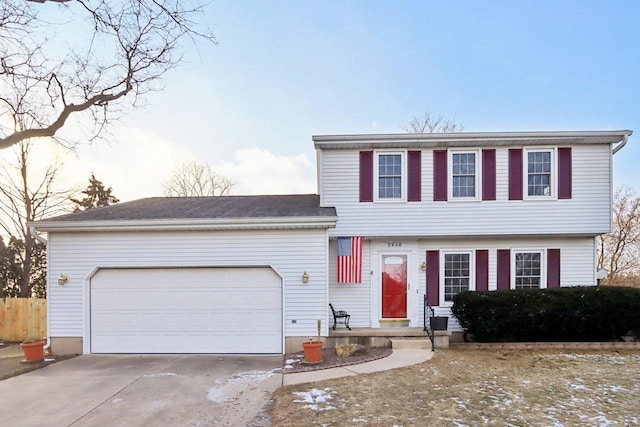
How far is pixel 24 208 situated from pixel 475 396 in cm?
2160

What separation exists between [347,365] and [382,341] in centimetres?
175

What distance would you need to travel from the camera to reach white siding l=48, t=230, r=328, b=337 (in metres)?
9.03

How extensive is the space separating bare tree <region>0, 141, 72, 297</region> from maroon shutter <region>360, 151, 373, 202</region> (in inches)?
646

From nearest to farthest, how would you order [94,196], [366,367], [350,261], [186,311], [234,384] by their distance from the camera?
[234,384] < [366,367] < [186,311] < [350,261] < [94,196]

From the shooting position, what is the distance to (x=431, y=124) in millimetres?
21984

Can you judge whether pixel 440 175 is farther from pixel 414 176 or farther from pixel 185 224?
pixel 185 224

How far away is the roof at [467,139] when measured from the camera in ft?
31.7

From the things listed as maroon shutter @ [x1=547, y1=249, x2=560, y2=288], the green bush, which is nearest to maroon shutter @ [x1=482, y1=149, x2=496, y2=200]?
maroon shutter @ [x1=547, y1=249, x2=560, y2=288]

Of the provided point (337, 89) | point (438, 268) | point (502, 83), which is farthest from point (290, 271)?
point (502, 83)

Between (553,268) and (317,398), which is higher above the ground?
(553,268)

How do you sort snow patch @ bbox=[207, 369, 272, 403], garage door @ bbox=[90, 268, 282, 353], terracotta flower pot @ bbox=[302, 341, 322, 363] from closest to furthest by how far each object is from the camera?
snow patch @ bbox=[207, 369, 272, 403]
terracotta flower pot @ bbox=[302, 341, 322, 363]
garage door @ bbox=[90, 268, 282, 353]

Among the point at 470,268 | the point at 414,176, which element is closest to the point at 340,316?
the point at 470,268

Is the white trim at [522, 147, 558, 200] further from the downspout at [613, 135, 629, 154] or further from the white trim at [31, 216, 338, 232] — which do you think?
the white trim at [31, 216, 338, 232]

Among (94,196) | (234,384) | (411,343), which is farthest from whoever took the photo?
(94,196)
